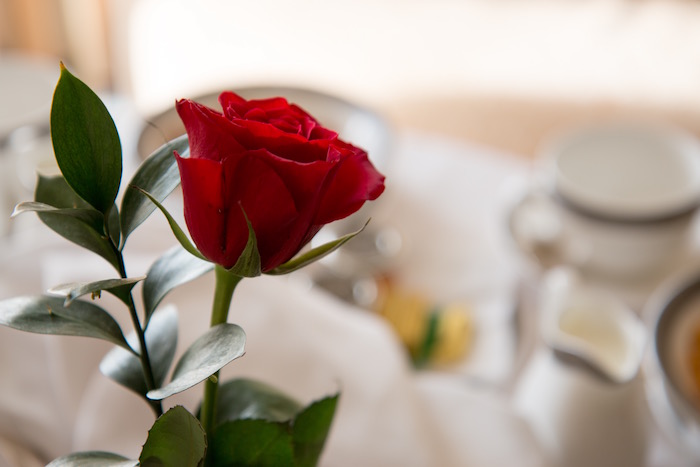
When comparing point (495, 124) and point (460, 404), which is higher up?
point (460, 404)

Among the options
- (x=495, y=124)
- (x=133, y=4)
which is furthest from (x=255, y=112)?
(x=133, y=4)

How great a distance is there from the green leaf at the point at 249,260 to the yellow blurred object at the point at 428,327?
441 millimetres

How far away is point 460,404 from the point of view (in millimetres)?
458

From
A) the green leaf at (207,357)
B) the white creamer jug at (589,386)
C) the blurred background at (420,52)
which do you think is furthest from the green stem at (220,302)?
the blurred background at (420,52)

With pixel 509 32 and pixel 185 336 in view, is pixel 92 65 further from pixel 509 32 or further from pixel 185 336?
pixel 185 336

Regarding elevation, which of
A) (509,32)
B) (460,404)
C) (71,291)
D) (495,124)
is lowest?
(495,124)

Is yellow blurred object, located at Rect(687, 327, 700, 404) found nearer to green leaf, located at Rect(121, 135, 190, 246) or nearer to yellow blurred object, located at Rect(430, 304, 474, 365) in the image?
yellow blurred object, located at Rect(430, 304, 474, 365)

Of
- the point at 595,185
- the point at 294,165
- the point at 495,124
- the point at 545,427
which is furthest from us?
the point at 495,124

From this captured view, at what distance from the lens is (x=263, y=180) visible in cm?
20

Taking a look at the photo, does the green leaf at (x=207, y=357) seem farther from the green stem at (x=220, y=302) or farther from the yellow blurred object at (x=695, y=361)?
the yellow blurred object at (x=695, y=361)

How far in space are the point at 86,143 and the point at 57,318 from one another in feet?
0.17

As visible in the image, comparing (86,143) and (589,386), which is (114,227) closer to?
(86,143)

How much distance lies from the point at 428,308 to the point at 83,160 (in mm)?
477

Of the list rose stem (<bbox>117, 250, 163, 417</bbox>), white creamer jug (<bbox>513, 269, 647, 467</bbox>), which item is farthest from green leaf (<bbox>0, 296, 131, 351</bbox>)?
white creamer jug (<bbox>513, 269, 647, 467</bbox>)
